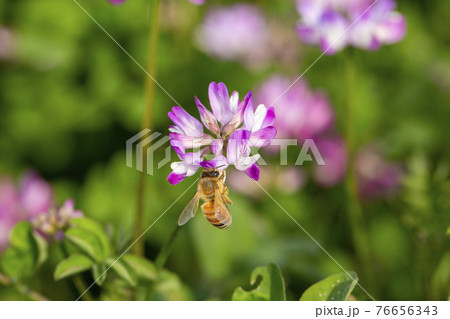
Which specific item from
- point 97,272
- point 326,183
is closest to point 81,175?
point 326,183

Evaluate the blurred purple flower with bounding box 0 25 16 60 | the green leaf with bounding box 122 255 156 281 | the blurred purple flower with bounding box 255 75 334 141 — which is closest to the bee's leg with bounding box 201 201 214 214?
the green leaf with bounding box 122 255 156 281

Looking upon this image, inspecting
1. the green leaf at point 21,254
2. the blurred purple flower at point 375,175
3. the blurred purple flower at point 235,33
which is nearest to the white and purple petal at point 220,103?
the green leaf at point 21,254

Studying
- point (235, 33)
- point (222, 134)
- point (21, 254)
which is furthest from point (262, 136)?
point (235, 33)

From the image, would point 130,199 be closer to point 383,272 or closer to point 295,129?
point 295,129

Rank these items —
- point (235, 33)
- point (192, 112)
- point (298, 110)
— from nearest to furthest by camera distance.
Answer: point (298, 110)
point (192, 112)
point (235, 33)

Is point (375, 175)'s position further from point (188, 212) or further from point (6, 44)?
point (6, 44)

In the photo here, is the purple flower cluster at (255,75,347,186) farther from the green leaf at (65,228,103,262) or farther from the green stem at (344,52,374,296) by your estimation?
the green leaf at (65,228,103,262)

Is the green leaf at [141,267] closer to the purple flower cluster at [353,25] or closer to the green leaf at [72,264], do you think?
the green leaf at [72,264]

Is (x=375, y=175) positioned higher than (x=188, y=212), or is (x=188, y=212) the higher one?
(x=375, y=175)
